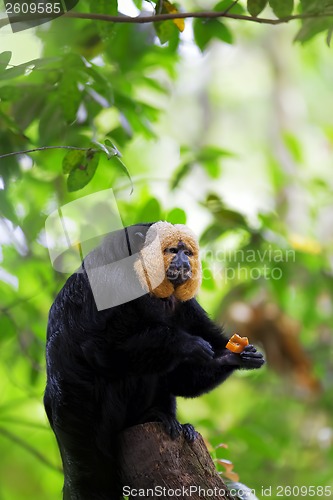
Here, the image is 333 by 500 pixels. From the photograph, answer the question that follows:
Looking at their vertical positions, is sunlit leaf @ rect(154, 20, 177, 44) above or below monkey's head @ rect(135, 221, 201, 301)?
above

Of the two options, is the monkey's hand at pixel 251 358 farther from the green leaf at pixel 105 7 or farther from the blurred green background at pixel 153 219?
the green leaf at pixel 105 7

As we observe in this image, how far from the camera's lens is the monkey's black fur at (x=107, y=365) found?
289cm

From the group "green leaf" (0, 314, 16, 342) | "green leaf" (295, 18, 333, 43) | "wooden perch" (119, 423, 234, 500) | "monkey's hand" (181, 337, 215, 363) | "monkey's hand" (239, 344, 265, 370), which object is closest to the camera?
"wooden perch" (119, 423, 234, 500)

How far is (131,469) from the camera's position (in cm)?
292

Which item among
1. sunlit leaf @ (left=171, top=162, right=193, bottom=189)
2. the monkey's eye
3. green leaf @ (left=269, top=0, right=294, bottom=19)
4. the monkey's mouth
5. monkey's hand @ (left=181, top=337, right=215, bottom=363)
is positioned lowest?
monkey's hand @ (left=181, top=337, right=215, bottom=363)

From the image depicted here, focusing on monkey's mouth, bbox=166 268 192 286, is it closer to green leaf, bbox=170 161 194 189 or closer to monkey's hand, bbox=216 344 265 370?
monkey's hand, bbox=216 344 265 370

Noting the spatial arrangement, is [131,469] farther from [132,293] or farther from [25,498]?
[25,498]

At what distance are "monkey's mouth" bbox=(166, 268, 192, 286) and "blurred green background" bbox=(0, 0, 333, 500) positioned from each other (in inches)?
16.2

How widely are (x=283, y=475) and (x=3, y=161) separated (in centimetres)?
489

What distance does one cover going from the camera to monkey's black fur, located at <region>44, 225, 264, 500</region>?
9.48ft

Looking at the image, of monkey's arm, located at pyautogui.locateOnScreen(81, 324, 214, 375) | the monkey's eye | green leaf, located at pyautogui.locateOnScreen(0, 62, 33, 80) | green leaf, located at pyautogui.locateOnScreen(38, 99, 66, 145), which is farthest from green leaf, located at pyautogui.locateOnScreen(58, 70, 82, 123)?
monkey's arm, located at pyautogui.locateOnScreen(81, 324, 214, 375)

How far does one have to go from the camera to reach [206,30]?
11.9 ft

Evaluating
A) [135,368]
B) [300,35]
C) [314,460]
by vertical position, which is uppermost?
[300,35]

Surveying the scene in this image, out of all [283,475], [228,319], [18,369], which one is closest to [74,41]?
[18,369]
